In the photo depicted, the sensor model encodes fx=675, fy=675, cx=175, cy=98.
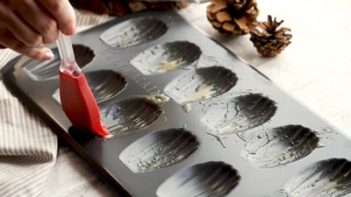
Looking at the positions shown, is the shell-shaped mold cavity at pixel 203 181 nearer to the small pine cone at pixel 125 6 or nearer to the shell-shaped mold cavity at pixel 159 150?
the shell-shaped mold cavity at pixel 159 150

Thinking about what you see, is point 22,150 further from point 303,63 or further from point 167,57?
point 303,63

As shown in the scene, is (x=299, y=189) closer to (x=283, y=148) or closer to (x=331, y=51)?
(x=283, y=148)

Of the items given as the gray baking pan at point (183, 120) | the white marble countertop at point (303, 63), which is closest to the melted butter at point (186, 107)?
the gray baking pan at point (183, 120)

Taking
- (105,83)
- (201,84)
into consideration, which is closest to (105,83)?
(105,83)

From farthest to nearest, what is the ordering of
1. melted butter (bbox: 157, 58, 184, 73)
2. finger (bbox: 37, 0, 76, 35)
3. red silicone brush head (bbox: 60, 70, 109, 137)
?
melted butter (bbox: 157, 58, 184, 73), red silicone brush head (bbox: 60, 70, 109, 137), finger (bbox: 37, 0, 76, 35)

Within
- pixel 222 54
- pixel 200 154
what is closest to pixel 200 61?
pixel 222 54

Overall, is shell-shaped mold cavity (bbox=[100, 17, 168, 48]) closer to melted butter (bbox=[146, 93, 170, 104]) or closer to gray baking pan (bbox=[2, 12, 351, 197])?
gray baking pan (bbox=[2, 12, 351, 197])

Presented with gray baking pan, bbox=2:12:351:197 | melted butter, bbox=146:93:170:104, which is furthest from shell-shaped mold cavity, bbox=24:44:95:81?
melted butter, bbox=146:93:170:104

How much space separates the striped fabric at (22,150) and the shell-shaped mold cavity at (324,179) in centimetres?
23

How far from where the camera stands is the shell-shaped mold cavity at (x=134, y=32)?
0.78 metres

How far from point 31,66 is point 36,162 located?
147 millimetres

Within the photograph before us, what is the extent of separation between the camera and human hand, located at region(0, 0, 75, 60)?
534mm

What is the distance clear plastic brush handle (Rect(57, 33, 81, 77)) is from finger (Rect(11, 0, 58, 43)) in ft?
0.10

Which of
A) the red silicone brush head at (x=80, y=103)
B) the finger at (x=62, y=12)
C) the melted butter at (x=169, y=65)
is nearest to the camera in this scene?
the finger at (x=62, y=12)
